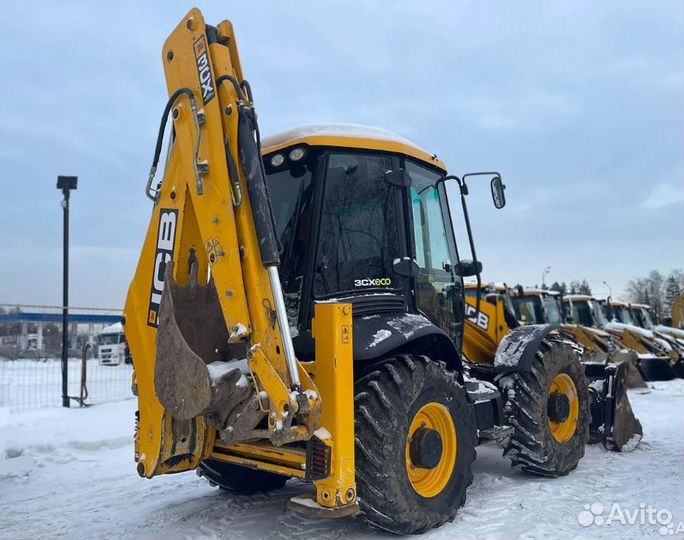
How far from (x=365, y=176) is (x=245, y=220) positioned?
1.27 m

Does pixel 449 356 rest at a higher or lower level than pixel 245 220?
lower

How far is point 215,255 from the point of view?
145 inches

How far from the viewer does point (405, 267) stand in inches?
185

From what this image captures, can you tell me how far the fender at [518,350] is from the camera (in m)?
5.54

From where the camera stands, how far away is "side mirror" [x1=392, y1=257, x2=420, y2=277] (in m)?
4.64

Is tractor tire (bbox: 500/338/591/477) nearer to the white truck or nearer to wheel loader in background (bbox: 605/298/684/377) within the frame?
wheel loader in background (bbox: 605/298/684/377)

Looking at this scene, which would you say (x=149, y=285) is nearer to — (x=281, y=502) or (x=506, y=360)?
(x=281, y=502)

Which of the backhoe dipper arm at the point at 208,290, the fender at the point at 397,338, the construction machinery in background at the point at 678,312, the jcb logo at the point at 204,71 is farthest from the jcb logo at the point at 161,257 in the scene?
the construction machinery in background at the point at 678,312

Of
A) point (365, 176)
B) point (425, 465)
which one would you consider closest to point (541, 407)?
point (425, 465)

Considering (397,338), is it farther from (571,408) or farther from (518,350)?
(571,408)

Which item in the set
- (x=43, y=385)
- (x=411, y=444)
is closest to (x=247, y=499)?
(x=411, y=444)

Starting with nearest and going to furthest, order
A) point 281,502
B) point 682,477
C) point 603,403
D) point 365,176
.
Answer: point 365,176
point 281,502
point 682,477
point 603,403

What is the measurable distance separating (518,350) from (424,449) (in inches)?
75.1

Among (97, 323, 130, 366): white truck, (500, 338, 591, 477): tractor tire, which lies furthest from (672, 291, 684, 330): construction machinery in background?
(97, 323, 130, 366): white truck
